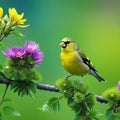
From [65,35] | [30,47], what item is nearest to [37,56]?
[30,47]

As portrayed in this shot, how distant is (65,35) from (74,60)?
191 inches

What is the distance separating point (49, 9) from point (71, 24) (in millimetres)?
429

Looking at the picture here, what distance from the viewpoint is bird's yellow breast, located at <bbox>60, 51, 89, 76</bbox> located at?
3154 mm

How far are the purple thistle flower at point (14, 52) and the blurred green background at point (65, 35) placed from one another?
11.3 feet

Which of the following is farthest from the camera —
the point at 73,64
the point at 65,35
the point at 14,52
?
the point at 65,35

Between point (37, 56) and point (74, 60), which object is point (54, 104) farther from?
point (74, 60)

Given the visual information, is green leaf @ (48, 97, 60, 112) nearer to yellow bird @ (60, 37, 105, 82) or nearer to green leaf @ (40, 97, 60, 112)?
green leaf @ (40, 97, 60, 112)

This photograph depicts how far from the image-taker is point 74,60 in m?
3.31

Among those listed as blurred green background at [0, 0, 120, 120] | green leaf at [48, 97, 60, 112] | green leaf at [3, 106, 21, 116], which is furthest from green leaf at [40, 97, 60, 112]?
blurred green background at [0, 0, 120, 120]

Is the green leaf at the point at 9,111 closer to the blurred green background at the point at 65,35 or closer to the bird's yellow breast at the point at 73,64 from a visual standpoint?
the bird's yellow breast at the point at 73,64

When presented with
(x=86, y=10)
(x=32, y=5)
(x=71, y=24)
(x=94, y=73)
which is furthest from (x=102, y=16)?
(x=94, y=73)

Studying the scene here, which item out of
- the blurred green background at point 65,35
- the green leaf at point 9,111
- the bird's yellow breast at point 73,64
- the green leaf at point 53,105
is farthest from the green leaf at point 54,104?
the blurred green background at point 65,35

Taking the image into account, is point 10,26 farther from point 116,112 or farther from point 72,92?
point 116,112

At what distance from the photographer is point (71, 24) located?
9.45 m
